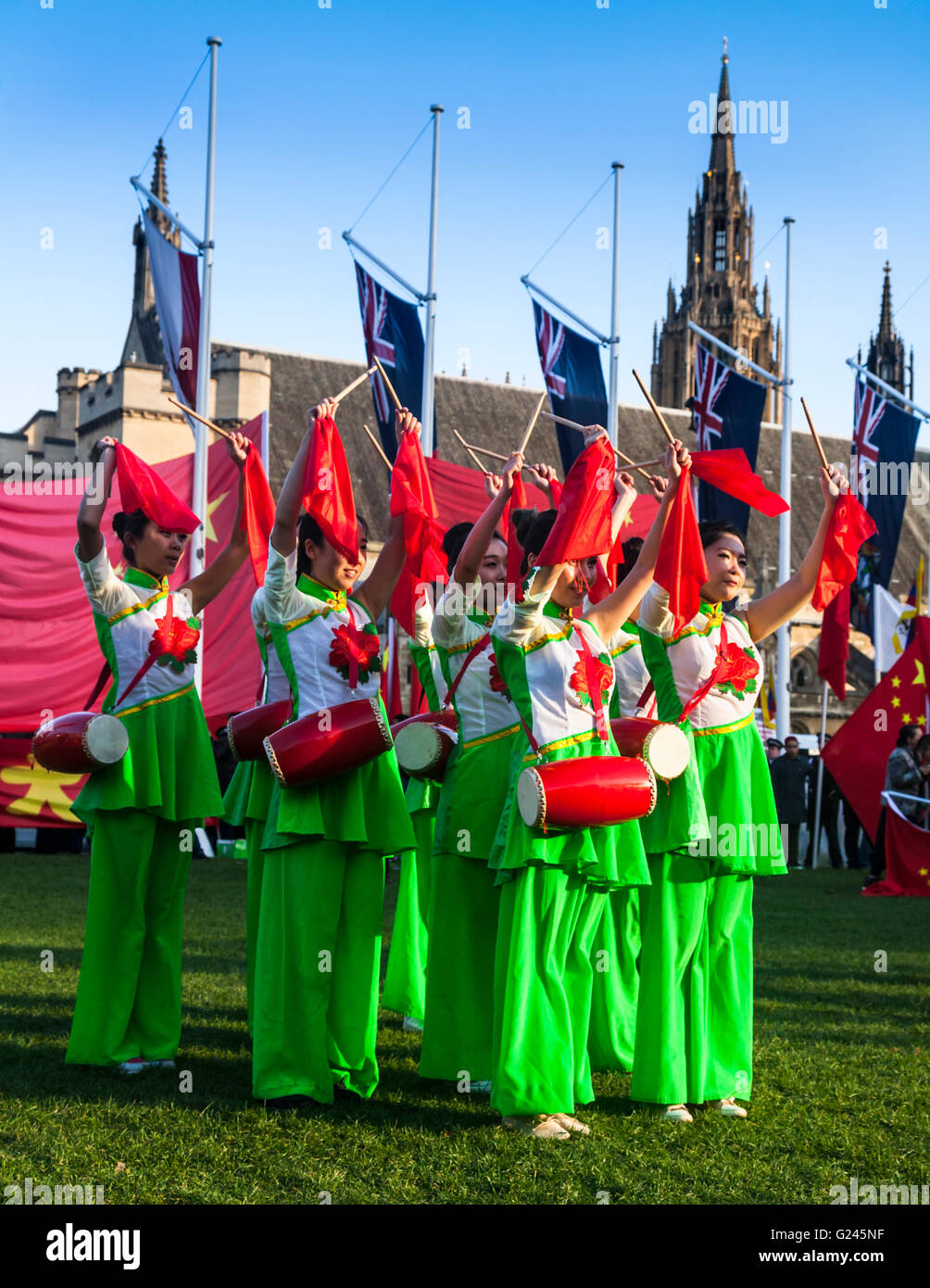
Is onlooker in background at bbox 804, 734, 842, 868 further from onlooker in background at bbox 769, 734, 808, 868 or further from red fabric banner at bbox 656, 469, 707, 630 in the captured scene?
red fabric banner at bbox 656, 469, 707, 630

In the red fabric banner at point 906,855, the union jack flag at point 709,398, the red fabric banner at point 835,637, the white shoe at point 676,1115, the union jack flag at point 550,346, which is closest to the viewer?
the white shoe at point 676,1115

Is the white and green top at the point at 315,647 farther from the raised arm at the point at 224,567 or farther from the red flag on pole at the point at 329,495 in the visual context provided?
the raised arm at the point at 224,567

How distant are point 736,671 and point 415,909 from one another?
2586 millimetres

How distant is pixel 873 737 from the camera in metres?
15.5

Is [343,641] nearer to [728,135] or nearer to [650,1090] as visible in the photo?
[650,1090]

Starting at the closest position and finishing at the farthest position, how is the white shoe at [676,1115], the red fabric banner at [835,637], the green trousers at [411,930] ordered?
the white shoe at [676,1115]
the green trousers at [411,930]
the red fabric banner at [835,637]

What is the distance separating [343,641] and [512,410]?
42.1 metres

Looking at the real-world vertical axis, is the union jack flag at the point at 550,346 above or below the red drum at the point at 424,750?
above

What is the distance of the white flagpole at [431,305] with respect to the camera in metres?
19.6

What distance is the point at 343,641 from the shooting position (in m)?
5.54

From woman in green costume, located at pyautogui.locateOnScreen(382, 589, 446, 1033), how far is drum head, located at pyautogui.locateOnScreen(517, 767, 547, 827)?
7.71ft

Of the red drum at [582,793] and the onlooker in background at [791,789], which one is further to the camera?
the onlooker in background at [791,789]

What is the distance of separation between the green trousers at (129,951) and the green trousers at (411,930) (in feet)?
5.15

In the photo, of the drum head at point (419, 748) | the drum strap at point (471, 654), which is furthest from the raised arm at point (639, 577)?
the drum head at point (419, 748)
